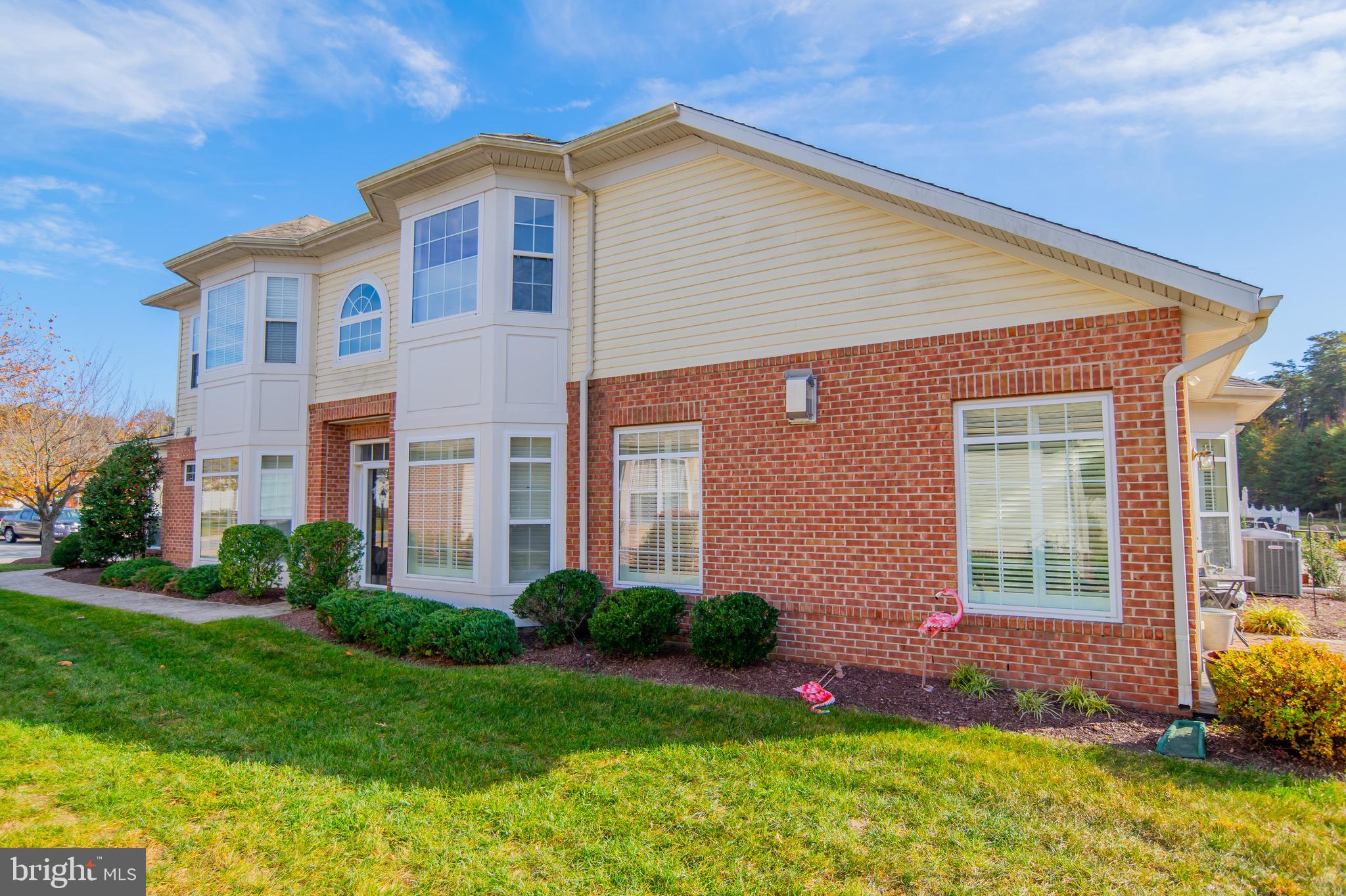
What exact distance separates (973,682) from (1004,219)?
406 centimetres

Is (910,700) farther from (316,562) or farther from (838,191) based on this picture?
(316,562)

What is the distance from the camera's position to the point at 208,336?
13.7 metres

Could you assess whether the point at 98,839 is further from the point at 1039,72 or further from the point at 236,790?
the point at 1039,72

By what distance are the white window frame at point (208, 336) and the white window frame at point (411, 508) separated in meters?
4.92

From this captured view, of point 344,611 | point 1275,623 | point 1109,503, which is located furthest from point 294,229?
point 1275,623

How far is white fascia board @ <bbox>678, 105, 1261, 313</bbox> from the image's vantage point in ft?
17.7

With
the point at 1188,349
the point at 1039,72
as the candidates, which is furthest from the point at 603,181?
the point at 1188,349

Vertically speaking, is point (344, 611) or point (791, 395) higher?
point (791, 395)

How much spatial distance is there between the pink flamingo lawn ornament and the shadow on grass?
3.43 feet

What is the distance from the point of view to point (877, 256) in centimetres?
725

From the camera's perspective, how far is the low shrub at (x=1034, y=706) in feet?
18.4

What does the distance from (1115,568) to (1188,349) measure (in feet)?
7.30

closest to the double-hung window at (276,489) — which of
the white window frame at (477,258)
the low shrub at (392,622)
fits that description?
the white window frame at (477,258)

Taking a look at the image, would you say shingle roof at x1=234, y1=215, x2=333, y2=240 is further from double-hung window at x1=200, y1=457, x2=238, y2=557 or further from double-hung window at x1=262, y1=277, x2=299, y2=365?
double-hung window at x1=200, y1=457, x2=238, y2=557
